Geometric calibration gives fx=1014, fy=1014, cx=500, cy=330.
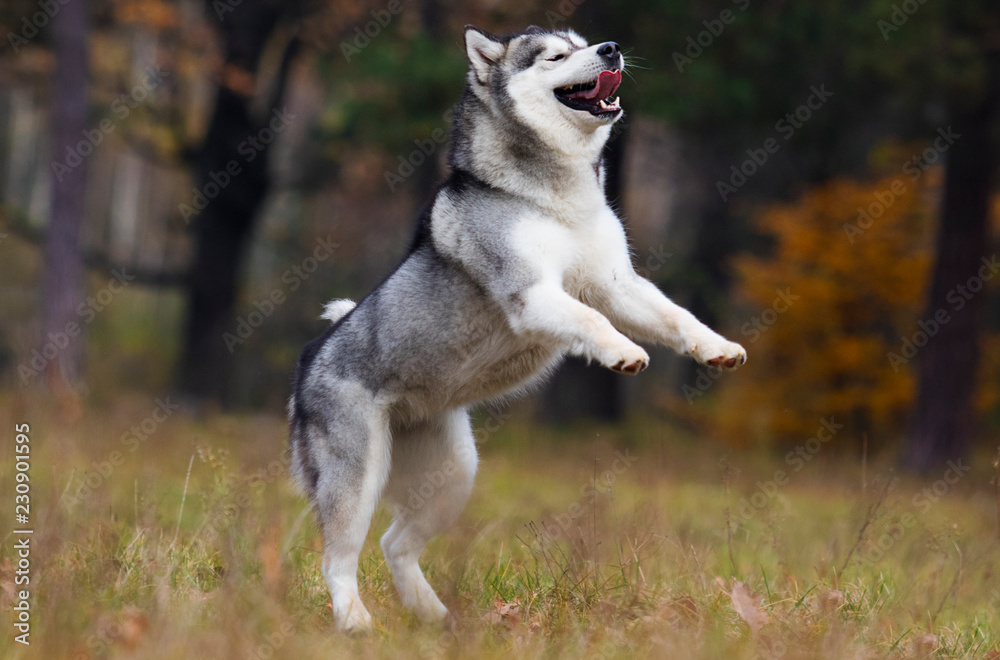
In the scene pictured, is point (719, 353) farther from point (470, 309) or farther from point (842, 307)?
point (842, 307)

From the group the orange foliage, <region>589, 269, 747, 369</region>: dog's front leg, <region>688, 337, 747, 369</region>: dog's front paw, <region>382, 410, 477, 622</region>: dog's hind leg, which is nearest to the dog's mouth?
<region>589, 269, 747, 369</region>: dog's front leg

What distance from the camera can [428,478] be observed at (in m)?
4.31

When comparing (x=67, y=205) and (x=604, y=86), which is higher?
(x=604, y=86)

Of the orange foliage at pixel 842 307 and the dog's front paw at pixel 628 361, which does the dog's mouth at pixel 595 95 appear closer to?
the dog's front paw at pixel 628 361

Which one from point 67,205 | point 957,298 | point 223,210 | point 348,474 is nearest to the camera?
point 348,474

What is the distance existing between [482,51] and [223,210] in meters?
11.4

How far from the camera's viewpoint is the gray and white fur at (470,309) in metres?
3.99

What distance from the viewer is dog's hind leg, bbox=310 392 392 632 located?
3.90 m

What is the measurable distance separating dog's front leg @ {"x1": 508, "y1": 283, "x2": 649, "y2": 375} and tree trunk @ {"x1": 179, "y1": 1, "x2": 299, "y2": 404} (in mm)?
11493

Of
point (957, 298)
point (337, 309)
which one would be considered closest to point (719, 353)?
point (337, 309)

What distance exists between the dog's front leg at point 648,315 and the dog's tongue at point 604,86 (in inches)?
29.1

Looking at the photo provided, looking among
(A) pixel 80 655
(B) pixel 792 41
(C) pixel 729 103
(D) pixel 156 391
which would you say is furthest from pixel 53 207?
(A) pixel 80 655

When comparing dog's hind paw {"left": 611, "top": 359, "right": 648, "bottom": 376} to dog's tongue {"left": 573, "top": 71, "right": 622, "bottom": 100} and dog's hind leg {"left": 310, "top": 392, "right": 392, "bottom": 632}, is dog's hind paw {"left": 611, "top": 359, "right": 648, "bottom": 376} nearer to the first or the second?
dog's hind leg {"left": 310, "top": 392, "right": 392, "bottom": 632}

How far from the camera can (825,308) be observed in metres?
13.0
